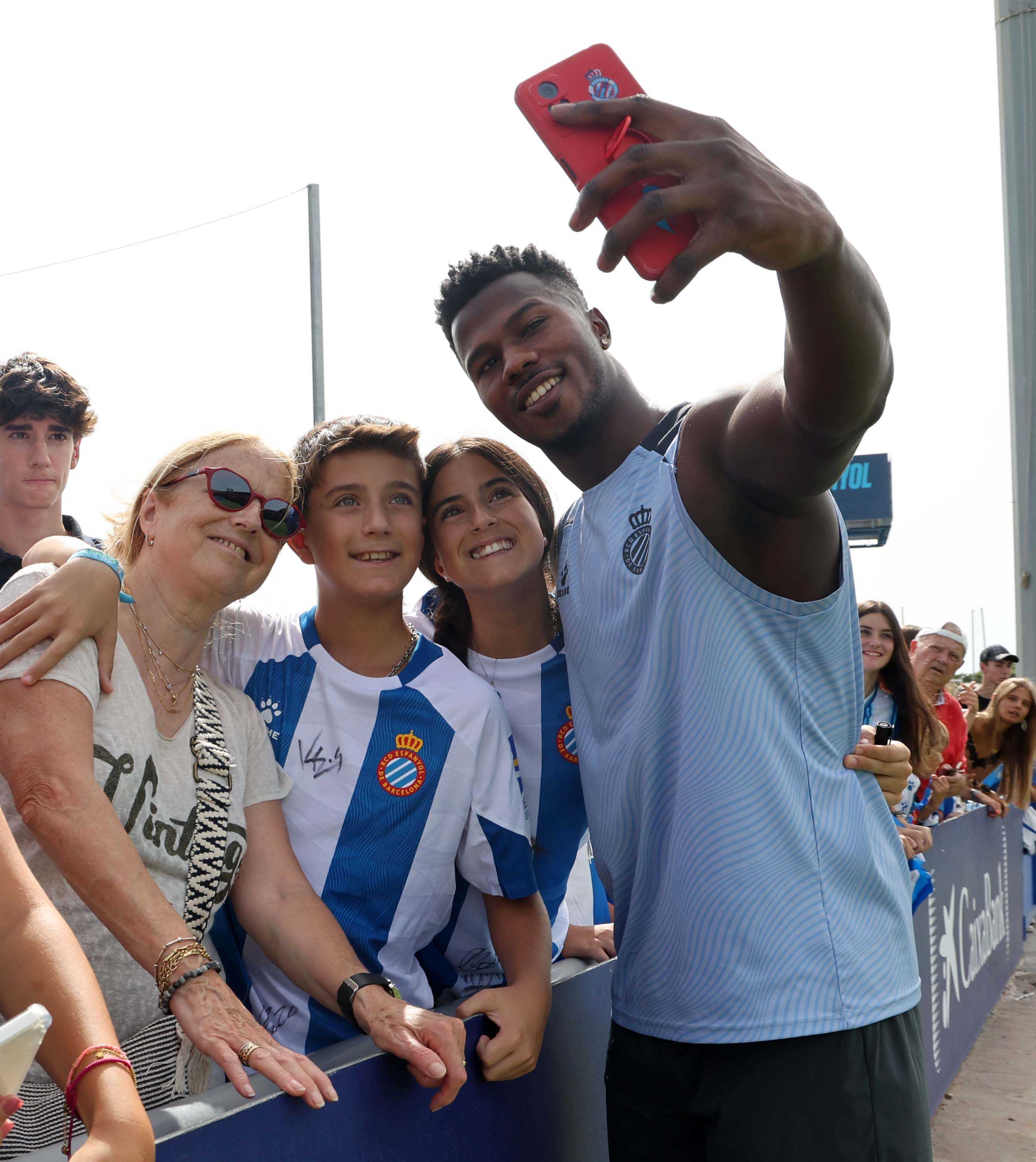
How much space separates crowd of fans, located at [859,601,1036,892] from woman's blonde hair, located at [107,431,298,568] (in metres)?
2.35

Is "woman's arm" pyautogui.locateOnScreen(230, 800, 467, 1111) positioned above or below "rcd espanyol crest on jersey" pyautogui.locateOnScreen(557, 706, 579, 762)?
below

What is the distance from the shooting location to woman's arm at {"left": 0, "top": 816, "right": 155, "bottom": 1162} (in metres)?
1.15

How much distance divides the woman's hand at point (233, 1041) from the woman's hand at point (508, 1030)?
0.41 meters

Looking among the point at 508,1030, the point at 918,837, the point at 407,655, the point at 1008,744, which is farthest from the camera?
the point at 1008,744

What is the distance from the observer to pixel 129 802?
1801 mm

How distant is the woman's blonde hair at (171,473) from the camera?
2.14 metres

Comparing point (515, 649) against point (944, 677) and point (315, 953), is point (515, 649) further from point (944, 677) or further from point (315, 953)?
point (944, 677)

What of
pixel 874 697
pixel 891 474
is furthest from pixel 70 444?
pixel 891 474

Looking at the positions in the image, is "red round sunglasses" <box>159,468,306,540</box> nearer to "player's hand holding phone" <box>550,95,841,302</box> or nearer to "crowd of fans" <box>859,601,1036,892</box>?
"player's hand holding phone" <box>550,95,841,302</box>

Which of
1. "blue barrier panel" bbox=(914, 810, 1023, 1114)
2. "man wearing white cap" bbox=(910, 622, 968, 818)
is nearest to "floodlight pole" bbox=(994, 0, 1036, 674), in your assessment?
"man wearing white cap" bbox=(910, 622, 968, 818)

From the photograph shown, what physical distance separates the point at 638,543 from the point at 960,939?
4.54 m

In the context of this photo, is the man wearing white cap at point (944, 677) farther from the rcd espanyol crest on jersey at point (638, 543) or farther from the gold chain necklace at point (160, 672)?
the gold chain necklace at point (160, 672)

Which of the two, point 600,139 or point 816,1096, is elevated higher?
point 600,139

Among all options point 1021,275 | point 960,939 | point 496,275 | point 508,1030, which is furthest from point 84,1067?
point 1021,275
